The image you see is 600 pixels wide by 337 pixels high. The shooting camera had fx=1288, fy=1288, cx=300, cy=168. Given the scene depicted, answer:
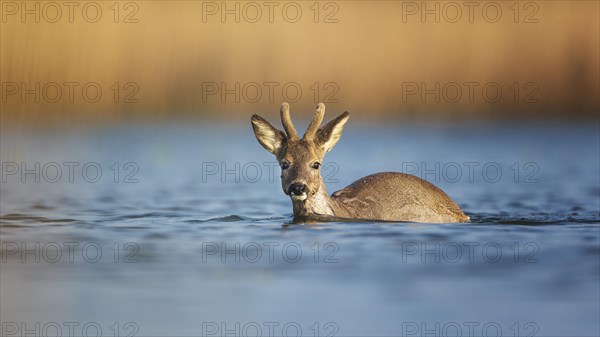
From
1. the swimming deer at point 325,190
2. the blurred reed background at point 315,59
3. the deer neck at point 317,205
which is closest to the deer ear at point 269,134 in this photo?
the swimming deer at point 325,190

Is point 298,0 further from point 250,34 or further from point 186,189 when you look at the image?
point 186,189

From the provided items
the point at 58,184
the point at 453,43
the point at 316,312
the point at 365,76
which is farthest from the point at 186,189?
the point at 453,43

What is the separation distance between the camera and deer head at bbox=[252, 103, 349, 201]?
1570 cm

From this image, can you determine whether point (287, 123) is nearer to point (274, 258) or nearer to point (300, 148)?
point (300, 148)

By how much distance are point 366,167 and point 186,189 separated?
224 inches

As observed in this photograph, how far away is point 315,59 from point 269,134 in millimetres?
24969

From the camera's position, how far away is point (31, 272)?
12898mm

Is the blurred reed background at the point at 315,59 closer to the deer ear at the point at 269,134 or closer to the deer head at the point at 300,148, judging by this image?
the deer ear at the point at 269,134

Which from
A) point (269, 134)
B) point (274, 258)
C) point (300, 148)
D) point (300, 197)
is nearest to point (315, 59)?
point (269, 134)

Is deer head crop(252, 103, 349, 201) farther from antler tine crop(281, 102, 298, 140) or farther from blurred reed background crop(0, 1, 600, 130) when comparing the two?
blurred reed background crop(0, 1, 600, 130)

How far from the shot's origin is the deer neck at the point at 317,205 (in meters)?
15.9

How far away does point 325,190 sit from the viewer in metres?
16.2

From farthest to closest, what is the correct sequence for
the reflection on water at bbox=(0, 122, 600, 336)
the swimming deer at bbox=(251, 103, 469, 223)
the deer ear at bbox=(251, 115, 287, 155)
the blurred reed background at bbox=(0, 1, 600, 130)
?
the blurred reed background at bbox=(0, 1, 600, 130) → the deer ear at bbox=(251, 115, 287, 155) → the swimming deer at bbox=(251, 103, 469, 223) → the reflection on water at bbox=(0, 122, 600, 336)

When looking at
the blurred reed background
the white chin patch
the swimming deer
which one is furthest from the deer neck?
the blurred reed background
